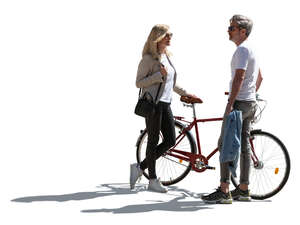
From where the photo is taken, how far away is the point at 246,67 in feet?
22.8

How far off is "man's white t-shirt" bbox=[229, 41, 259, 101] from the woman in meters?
0.99

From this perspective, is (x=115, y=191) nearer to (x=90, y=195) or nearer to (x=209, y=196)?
(x=90, y=195)

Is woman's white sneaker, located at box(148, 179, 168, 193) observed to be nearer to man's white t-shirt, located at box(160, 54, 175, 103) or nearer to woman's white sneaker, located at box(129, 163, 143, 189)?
woman's white sneaker, located at box(129, 163, 143, 189)

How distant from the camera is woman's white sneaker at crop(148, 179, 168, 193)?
7.84 m

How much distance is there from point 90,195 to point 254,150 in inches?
90.2

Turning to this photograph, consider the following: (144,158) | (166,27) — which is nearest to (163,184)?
(144,158)

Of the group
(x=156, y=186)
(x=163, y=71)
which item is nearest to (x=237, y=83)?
(x=163, y=71)

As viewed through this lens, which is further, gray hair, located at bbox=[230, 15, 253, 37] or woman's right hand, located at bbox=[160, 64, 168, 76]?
woman's right hand, located at bbox=[160, 64, 168, 76]

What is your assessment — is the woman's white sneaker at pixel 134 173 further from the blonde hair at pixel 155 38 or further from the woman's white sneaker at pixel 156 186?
the blonde hair at pixel 155 38

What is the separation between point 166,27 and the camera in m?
7.55

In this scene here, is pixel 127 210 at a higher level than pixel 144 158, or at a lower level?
lower

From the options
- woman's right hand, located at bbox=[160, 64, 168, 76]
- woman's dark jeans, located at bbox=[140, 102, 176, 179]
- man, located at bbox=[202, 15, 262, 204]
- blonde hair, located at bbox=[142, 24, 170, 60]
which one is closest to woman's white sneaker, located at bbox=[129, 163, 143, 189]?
woman's dark jeans, located at bbox=[140, 102, 176, 179]

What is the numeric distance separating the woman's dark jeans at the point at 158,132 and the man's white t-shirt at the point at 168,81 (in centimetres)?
8

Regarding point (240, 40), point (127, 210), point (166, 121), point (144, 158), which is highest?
point (240, 40)
